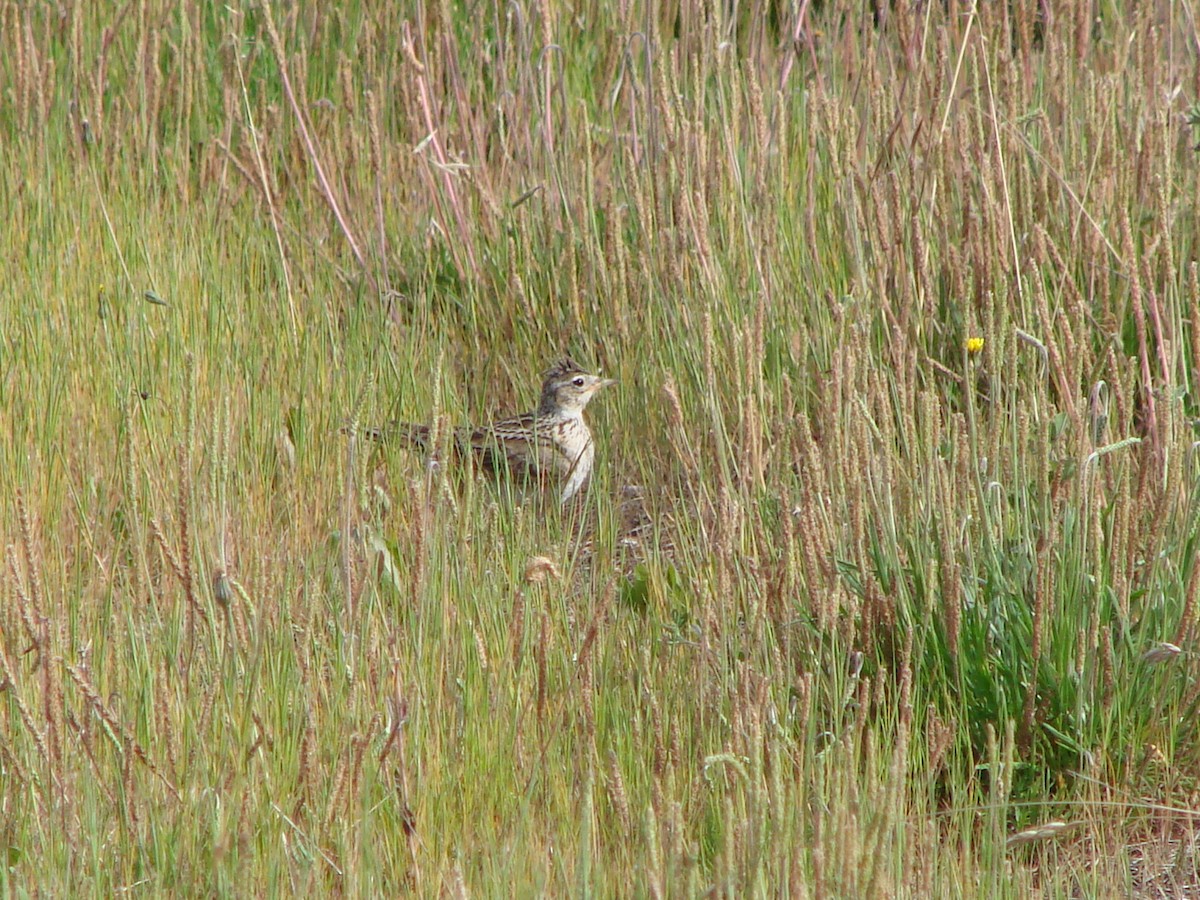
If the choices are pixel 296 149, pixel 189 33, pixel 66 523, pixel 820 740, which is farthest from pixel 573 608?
pixel 189 33

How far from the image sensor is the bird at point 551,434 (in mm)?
4078

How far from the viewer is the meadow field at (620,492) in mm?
2275

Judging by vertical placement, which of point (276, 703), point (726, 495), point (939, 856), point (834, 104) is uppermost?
point (834, 104)

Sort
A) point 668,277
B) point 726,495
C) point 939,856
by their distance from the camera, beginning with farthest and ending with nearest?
point 668,277 < point 939,856 < point 726,495

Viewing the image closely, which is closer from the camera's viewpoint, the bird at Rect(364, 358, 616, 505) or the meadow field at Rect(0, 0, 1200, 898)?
the meadow field at Rect(0, 0, 1200, 898)

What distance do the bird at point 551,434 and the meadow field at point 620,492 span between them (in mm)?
98

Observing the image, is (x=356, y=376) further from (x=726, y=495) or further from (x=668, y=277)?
(x=726, y=495)

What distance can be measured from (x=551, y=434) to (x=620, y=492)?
308 millimetres

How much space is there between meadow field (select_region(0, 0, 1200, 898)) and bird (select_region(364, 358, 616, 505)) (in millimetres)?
98

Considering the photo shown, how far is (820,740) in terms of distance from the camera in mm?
2797

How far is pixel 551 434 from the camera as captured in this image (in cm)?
419

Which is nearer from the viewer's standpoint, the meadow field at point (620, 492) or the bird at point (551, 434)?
the meadow field at point (620, 492)

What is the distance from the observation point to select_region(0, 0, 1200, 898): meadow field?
2.28 m

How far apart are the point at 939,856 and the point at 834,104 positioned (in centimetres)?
182
